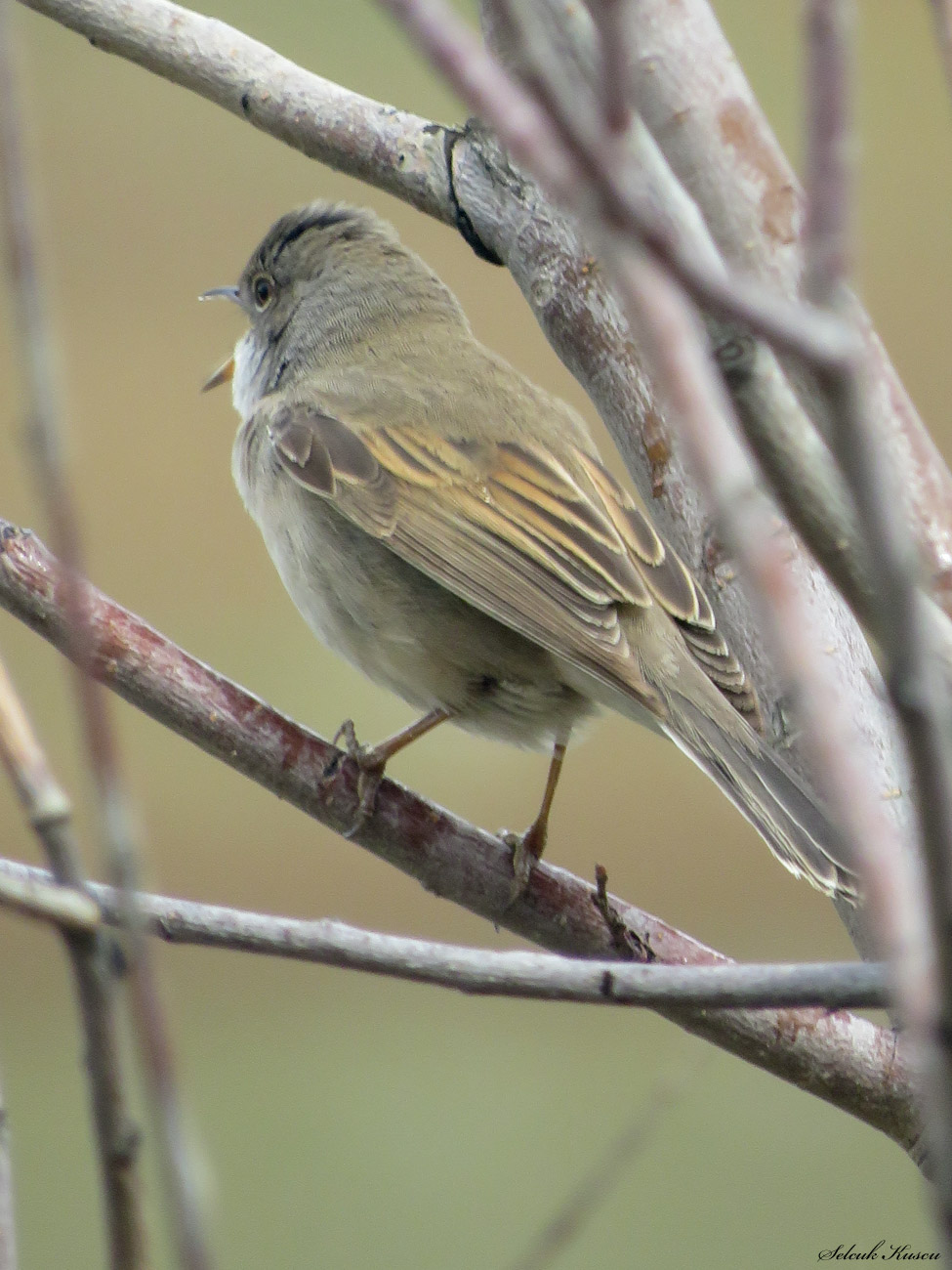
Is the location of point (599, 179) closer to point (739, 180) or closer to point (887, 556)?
point (887, 556)

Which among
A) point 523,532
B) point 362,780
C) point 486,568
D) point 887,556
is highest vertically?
point 523,532

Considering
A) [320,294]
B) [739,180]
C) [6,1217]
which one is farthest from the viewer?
[320,294]

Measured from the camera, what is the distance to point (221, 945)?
135 centimetres

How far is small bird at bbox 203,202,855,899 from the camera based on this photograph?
226cm

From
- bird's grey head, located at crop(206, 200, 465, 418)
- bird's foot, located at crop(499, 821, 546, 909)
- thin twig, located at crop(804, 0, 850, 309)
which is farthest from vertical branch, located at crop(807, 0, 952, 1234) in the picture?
bird's grey head, located at crop(206, 200, 465, 418)

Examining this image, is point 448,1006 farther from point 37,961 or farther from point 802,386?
point 802,386

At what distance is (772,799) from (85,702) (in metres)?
1.52

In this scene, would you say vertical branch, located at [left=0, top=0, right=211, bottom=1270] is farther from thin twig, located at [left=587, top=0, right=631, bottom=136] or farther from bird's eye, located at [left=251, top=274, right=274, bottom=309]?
bird's eye, located at [left=251, top=274, right=274, bottom=309]

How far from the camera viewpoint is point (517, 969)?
1.23 m

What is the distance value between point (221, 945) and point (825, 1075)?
979 millimetres

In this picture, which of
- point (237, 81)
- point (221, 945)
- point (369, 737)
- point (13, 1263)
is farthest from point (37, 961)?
point (13, 1263)

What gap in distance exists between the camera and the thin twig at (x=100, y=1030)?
28.8 inches

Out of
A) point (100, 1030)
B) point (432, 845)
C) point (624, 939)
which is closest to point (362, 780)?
point (432, 845)

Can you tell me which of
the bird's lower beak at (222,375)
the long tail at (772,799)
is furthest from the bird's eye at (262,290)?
the long tail at (772,799)
